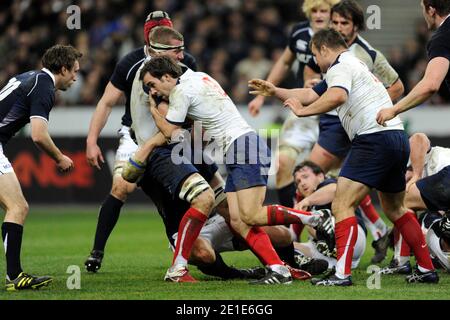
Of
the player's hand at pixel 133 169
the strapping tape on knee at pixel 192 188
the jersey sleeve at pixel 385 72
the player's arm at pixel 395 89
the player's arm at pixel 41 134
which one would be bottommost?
the strapping tape on knee at pixel 192 188

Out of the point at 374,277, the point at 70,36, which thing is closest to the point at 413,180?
the point at 374,277

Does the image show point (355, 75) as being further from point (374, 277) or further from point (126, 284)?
point (126, 284)

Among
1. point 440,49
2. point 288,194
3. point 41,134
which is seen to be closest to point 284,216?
point 440,49

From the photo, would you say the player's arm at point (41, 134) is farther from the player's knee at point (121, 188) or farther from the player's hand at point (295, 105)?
the player's hand at point (295, 105)

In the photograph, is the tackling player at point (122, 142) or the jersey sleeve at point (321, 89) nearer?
the jersey sleeve at point (321, 89)

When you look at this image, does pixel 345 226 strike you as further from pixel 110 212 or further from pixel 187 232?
pixel 110 212

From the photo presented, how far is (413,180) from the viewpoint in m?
8.77

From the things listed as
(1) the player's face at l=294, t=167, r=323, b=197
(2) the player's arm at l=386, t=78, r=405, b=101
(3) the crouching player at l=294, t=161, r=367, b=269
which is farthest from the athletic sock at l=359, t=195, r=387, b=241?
(2) the player's arm at l=386, t=78, r=405, b=101

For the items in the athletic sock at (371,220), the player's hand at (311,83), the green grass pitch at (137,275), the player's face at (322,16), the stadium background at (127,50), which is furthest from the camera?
the stadium background at (127,50)

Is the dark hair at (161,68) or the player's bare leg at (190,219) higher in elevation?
the dark hair at (161,68)

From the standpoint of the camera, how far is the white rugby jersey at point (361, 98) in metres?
7.70

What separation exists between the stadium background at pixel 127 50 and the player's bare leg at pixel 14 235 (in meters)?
9.23

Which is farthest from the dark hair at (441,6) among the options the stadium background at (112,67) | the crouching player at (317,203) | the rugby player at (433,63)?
the stadium background at (112,67)

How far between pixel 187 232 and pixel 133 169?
29.6 inches
